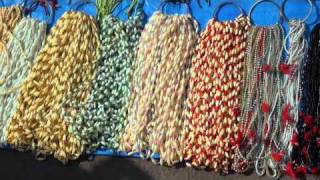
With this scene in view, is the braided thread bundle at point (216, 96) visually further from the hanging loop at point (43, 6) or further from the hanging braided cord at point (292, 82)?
the hanging loop at point (43, 6)

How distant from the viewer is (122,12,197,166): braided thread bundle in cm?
244

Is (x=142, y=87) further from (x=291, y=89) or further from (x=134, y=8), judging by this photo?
(x=291, y=89)

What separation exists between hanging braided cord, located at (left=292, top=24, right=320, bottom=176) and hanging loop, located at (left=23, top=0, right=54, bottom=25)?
1223 millimetres

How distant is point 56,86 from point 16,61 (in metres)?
0.27

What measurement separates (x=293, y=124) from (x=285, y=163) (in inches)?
6.2

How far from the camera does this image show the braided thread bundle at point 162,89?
8.01 feet

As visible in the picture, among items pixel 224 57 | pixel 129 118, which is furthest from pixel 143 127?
pixel 224 57

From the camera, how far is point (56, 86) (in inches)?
103

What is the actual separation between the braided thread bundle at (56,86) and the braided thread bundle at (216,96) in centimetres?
49

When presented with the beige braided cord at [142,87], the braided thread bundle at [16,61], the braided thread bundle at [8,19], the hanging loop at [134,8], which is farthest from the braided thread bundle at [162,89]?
the braided thread bundle at [8,19]

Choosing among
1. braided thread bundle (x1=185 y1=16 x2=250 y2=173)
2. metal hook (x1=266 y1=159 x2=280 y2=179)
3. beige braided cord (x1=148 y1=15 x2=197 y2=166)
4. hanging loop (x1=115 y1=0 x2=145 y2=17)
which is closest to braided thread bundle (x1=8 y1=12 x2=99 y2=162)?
hanging loop (x1=115 y1=0 x2=145 y2=17)

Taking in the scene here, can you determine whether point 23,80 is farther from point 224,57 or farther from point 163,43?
point 224,57

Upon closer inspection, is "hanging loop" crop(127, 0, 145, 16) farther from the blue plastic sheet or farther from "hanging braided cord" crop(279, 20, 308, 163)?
"hanging braided cord" crop(279, 20, 308, 163)

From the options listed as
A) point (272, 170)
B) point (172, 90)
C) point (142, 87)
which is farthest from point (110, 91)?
point (272, 170)
